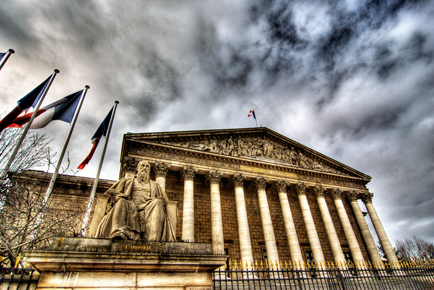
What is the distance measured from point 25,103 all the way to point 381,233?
26.2m

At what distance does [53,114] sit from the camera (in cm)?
1113

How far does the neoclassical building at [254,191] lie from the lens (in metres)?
16.1

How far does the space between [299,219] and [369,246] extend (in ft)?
→ 19.1

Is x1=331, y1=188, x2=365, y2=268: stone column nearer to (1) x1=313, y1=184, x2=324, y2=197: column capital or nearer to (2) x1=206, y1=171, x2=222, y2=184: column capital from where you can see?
(1) x1=313, y1=184, x2=324, y2=197: column capital

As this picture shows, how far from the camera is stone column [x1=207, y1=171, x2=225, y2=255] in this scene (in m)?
14.5

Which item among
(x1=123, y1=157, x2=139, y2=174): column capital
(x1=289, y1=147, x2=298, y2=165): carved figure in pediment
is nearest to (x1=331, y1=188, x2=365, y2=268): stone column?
(x1=289, y1=147, x2=298, y2=165): carved figure in pediment

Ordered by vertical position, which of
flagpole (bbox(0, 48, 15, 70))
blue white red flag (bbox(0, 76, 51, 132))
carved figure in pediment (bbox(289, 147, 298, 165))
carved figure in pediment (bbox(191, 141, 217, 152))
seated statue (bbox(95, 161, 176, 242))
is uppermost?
carved figure in pediment (bbox(289, 147, 298, 165))

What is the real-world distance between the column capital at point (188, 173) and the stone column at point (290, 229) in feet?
22.5

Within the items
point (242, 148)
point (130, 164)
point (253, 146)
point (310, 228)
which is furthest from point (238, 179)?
point (130, 164)

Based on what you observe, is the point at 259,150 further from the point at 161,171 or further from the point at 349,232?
the point at 349,232

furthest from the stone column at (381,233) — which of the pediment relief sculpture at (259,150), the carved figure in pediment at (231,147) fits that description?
the carved figure in pediment at (231,147)

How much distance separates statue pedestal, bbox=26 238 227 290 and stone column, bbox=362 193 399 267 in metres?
20.6

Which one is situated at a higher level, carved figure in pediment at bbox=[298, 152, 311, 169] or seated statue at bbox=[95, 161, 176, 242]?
carved figure in pediment at bbox=[298, 152, 311, 169]

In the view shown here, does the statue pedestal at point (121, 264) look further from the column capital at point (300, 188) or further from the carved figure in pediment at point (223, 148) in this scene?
the column capital at point (300, 188)
